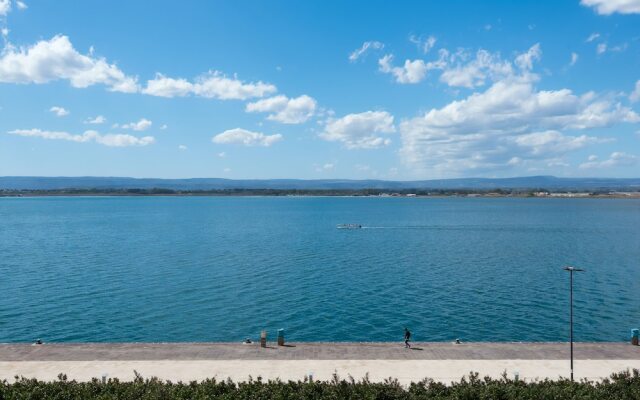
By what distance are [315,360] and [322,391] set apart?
362 inches

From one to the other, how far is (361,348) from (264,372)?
698cm

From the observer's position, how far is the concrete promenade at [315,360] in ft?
91.7

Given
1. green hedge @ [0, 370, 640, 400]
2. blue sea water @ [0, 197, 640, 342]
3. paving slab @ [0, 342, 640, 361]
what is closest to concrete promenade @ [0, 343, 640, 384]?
paving slab @ [0, 342, 640, 361]

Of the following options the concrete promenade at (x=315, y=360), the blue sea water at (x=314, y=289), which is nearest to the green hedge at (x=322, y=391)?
the concrete promenade at (x=315, y=360)

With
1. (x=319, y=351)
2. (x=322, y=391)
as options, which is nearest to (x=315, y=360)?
(x=319, y=351)

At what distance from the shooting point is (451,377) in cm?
2761

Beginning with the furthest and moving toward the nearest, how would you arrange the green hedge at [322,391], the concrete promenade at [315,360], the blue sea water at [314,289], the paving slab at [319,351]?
1. the blue sea water at [314,289]
2. the paving slab at [319,351]
3. the concrete promenade at [315,360]
4. the green hedge at [322,391]

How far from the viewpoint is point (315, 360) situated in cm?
3009

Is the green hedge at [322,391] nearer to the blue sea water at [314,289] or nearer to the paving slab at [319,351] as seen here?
the paving slab at [319,351]

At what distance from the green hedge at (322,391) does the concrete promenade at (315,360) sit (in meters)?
5.84

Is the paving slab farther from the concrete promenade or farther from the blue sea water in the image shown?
the blue sea water

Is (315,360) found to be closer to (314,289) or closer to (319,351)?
(319,351)

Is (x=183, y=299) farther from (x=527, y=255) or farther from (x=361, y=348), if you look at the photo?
(x=527, y=255)

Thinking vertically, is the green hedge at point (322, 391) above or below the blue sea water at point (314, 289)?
above
